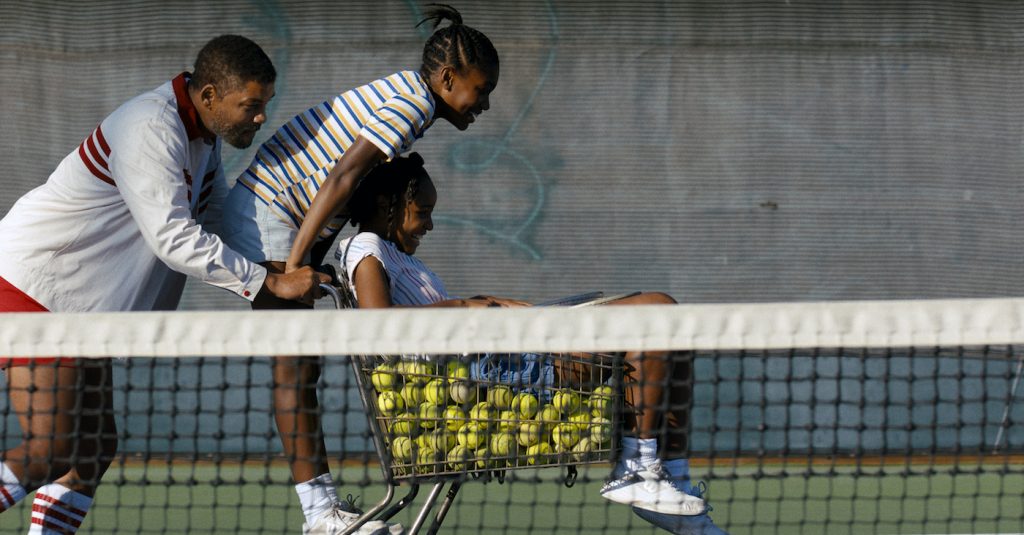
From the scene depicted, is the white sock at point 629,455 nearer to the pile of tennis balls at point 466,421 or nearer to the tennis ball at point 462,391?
the pile of tennis balls at point 466,421

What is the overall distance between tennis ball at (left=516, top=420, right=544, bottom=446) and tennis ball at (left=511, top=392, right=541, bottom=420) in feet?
0.07

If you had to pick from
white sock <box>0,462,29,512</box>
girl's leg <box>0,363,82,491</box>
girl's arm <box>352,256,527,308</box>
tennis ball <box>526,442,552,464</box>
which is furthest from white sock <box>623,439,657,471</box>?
white sock <box>0,462,29,512</box>

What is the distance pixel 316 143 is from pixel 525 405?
793 millimetres

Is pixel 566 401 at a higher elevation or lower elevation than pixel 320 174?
lower

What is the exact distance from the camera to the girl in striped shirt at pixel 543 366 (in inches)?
104

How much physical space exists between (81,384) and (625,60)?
11.6ft

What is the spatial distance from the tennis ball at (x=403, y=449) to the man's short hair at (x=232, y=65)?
0.79 meters

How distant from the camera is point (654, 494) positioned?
274 centimetres

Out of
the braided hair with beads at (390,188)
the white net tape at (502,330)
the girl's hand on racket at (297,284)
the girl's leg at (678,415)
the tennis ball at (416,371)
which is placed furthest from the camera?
the braided hair with beads at (390,188)

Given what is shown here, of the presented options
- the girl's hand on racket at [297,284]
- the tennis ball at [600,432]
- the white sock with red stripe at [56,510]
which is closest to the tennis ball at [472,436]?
the tennis ball at [600,432]

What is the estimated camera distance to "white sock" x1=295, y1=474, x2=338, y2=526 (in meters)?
2.75

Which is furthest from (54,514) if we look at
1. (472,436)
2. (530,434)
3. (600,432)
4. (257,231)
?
(600,432)

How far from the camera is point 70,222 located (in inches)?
107

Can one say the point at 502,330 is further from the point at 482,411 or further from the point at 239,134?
the point at 239,134
